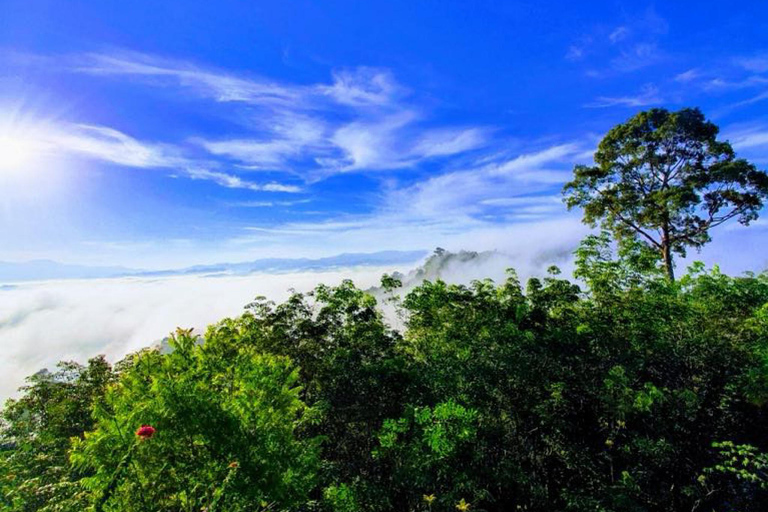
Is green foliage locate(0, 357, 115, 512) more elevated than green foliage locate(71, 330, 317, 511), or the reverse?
green foliage locate(71, 330, 317, 511)

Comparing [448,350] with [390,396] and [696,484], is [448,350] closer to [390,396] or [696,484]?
[390,396]

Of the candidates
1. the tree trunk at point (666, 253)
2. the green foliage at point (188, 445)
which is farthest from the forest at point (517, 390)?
the tree trunk at point (666, 253)

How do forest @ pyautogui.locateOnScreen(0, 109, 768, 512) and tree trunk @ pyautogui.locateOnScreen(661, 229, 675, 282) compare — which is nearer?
forest @ pyautogui.locateOnScreen(0, 109, 768, 512)

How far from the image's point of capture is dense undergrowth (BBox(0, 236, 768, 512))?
1209cm

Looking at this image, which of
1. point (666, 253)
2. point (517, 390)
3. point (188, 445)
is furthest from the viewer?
point (666, 253)

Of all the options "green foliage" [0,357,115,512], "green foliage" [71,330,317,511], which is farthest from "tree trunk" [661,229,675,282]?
"green foliage" [0,357,115,512]

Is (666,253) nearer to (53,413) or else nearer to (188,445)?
(188,445)

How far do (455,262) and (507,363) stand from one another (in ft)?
467

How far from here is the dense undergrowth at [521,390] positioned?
12.1 m

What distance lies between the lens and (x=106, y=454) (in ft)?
19.6

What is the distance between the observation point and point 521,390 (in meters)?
14.7

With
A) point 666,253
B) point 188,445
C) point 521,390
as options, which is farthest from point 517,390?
point 666,253

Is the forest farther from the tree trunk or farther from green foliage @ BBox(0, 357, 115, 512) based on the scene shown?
the tree trunk

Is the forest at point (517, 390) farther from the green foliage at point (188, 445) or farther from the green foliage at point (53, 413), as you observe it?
the green foliage at point (188, 445)
